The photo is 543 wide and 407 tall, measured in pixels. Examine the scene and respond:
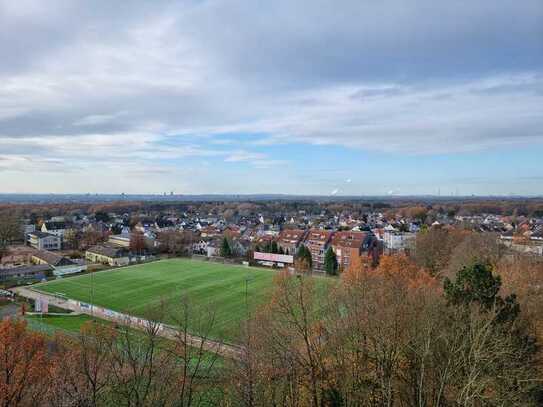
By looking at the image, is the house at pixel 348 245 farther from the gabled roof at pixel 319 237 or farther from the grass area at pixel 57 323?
the grass area at pixel 57 323

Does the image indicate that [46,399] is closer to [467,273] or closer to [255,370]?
[255,370]

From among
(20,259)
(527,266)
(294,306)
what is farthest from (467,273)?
(20,259)

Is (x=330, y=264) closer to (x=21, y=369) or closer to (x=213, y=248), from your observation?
(x=213, y=248)

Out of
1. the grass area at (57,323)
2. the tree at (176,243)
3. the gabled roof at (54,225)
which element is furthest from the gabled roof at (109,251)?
the gabled roof at (54,225)

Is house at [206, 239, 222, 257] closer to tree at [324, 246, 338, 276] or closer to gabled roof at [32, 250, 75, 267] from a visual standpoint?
gabled roof at [32, 250, 75, 267]

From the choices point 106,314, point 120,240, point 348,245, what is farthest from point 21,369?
point 120,240

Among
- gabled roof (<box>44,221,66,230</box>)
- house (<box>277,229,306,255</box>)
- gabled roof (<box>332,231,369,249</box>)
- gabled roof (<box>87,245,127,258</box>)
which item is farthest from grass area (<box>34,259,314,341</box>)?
gabled roof (<box>44,221,66,230</box>)
